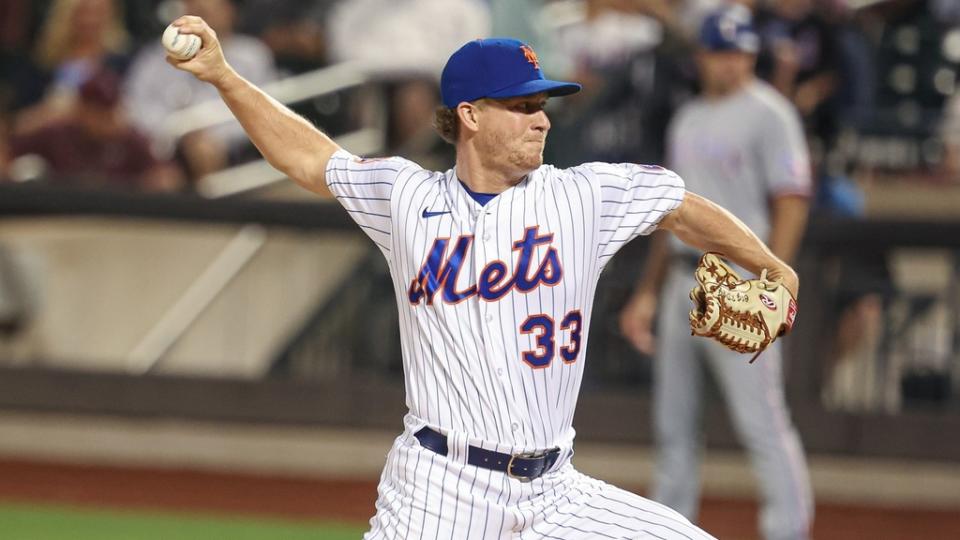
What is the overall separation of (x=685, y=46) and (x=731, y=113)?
318 centimetres

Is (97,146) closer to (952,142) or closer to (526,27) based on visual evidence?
(526,27)

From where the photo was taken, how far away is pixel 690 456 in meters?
6.70

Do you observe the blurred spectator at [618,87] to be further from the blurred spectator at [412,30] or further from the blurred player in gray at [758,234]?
the blurred player in gray at [758,234]

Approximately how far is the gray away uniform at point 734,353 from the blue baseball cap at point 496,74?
107 inches

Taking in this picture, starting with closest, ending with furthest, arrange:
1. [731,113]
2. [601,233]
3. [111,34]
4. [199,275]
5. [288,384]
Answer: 1. [601,233]
2. [731,113]
3. [288,384]
4. [199,275]
5. [111,34]

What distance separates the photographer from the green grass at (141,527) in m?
7.29

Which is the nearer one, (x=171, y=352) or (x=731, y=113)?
(x=731, y=113)

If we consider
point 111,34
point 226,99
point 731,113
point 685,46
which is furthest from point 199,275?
point 226,99

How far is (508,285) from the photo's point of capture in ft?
12.6

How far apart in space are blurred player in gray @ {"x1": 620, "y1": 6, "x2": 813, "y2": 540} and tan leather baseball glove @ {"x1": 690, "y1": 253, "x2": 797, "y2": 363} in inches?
96.5

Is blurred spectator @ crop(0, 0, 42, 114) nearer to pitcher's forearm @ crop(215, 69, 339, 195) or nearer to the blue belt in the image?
A: pitcher's forearm @ crop(215, 69, 339, 195)

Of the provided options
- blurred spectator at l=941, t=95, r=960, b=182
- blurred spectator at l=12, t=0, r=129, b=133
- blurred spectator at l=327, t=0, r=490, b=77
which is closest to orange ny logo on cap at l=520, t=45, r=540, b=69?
blurred spectator at l=327, t=0, r=490, b=77

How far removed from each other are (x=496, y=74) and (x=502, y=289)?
54 cm

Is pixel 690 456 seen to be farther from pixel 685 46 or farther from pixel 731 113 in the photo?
pixel 685 46
